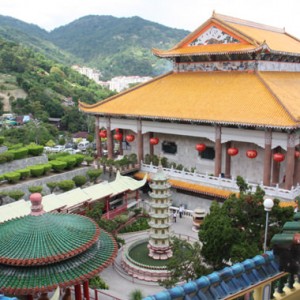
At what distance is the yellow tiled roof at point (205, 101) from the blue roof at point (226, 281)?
14.2 meters

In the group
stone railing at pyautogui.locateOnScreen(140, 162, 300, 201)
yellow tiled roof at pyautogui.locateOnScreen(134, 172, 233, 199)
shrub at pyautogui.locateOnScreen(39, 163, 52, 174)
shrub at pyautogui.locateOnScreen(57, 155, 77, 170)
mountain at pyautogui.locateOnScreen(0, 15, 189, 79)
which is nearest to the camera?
stone railing at pyautogui.locateOnScreen(140, 162, 300, 201)

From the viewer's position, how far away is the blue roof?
4.12 meters

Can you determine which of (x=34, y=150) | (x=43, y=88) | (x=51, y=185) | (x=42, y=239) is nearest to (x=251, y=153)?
(x=51, y=185)

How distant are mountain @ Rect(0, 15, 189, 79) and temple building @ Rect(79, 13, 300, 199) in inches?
4699

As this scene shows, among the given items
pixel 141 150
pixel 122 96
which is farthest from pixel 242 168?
pixel 122 96

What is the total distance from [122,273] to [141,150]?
428 inches

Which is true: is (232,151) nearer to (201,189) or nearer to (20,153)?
(201,189)

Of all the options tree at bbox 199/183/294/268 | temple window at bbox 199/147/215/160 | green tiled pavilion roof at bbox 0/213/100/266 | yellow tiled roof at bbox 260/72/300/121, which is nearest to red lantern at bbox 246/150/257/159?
yellow tiled roof at bbox 260/72/300/121

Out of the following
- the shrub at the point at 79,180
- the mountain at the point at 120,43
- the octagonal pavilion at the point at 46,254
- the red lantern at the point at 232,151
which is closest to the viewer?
the octagonal pavilion at the point at 46,254

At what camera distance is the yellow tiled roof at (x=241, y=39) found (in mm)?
23578

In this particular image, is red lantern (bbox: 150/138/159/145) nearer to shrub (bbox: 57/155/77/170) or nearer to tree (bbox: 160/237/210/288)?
shrub (bbox: 57/155/77/170)

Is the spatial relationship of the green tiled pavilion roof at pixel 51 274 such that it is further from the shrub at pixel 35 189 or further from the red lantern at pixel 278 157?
the red lantern at pixel 278 157

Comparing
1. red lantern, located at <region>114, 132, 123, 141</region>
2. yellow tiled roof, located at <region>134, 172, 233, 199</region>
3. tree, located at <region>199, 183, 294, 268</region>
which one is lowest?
yellow tiled roof, located at <region>134, 172, 233, 199</region>

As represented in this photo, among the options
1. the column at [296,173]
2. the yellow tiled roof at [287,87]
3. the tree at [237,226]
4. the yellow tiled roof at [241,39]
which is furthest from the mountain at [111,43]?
the tree at [237,226]
